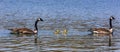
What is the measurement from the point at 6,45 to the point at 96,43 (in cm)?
458

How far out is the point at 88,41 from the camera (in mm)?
26547

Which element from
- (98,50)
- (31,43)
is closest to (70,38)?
(31,43)

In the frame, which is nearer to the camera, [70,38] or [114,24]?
[70,38]

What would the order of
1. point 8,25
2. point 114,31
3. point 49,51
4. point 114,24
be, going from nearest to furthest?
point 49,51 < point 114,31 < point 8,25 < point 114,24

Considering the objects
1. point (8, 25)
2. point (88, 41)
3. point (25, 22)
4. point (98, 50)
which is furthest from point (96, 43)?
point (25, 22)

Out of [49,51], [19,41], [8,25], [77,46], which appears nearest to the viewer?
[49,51]

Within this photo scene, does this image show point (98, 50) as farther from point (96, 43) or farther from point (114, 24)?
point (114, 24)

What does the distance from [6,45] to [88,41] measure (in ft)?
15.3

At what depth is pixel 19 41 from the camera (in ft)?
86.1

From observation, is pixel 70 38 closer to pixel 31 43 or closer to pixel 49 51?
pixel 31 43

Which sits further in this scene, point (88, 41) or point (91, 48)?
point (88, 41)

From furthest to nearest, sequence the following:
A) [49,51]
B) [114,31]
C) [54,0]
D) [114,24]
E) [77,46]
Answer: [54,0] → [114,24] → [114,31] → [77,46] → [49,51]

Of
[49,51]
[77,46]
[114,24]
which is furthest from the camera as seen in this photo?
[114,24]

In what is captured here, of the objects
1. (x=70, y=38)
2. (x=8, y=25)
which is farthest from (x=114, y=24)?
(x=70, y=38)
